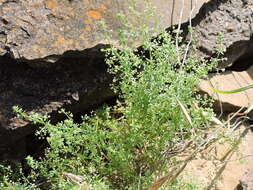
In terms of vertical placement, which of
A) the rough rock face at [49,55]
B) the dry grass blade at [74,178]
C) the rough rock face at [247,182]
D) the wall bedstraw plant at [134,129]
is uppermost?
Result: the rough rock face at [49,55]

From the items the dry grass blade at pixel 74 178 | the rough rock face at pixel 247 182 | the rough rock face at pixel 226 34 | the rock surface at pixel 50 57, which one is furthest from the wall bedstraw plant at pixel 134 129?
the rough rock face at pixel 226 34

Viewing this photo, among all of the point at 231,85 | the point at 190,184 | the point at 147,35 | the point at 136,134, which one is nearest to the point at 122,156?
the point at 136,134

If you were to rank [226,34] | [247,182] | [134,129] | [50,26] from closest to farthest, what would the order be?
1. [134,129]
2. [50,26]
3. [247,182]
4. [226,34]

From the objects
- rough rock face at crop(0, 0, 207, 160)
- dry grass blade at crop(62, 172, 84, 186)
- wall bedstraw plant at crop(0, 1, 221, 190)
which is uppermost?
rough rock face at crop(0, 0, 207, 160)

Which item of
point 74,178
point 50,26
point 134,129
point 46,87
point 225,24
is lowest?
point 74,178

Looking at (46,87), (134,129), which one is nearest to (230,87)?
(134,129)

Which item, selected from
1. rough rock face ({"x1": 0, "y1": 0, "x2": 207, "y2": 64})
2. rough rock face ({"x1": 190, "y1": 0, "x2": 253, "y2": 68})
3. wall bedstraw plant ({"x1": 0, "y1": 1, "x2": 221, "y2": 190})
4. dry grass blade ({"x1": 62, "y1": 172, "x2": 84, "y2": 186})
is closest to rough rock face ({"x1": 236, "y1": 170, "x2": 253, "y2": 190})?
wall bedstraw plant ({"x1": 0, "y1": 1, "x2": 221, "y2": 190})

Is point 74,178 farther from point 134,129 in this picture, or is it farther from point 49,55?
point 49,55

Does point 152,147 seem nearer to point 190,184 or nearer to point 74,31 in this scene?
point 190,184

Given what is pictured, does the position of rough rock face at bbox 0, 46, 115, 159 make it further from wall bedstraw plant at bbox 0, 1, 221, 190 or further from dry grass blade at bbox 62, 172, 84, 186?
dry grass blade at bbox 62, 172, 84, 186

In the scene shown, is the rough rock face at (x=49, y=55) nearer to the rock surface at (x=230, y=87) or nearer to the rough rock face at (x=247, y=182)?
the rock surface at (x=230, y=87)

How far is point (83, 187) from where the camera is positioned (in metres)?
2.53

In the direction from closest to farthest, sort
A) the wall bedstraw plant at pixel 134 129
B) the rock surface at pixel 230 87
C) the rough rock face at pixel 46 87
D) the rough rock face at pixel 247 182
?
1. the wall bedstraw plant at pixel 134 129
2. the rough rock face at pixel 46 87
3. the rough rock face at pixel 247 182
4. the rock surface at pixel 230 87

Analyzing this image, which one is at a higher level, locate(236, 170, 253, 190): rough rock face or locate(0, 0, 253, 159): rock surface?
locate(0, 0, 253, 159): rock surface
